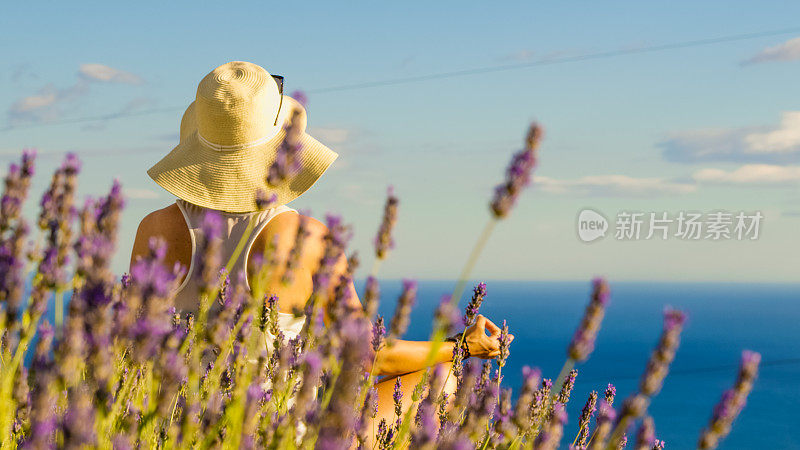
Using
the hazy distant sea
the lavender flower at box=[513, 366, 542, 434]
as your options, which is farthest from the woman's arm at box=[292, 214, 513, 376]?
the hazy distant sea

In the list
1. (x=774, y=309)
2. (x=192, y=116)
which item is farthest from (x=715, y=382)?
(x=774, y=309)

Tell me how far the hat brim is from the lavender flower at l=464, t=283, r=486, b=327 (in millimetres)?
813

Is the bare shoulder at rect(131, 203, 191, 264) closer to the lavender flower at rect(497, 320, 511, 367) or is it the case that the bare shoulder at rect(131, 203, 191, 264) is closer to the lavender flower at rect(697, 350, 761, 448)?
the lavender flower at rect(497, 320, 511, 367)

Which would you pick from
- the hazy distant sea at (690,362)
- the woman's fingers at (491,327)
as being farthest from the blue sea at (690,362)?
the woman's fingers at (491,327)

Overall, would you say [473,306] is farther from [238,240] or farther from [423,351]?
[238,240]

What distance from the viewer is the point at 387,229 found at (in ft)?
4.02

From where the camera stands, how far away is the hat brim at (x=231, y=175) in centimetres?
225

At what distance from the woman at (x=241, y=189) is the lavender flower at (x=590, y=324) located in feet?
3.26

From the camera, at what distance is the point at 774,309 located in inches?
4065

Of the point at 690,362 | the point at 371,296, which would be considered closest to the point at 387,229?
the point at 371,296

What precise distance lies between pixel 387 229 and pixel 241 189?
3.83 feet

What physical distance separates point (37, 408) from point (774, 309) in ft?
390

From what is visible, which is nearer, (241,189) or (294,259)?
(294,259)

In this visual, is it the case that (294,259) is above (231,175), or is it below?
below
